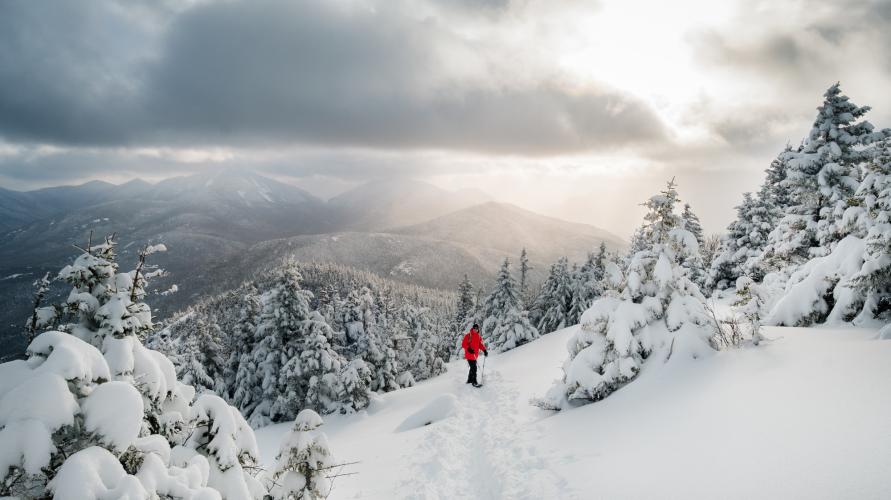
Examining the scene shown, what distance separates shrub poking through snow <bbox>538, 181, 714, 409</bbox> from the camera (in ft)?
31.1

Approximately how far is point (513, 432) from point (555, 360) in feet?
27.8

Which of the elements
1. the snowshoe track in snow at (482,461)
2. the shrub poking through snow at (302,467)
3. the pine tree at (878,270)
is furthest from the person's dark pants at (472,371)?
the pine tree at (878,270)

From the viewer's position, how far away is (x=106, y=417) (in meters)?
3.21

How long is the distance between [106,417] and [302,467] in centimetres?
329

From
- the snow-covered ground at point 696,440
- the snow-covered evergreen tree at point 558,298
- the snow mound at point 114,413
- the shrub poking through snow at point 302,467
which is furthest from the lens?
the snow-covered evergreen tree at point 558,298

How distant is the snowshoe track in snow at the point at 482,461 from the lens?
7.19m

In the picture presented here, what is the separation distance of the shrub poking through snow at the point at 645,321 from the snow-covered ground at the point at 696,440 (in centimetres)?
48

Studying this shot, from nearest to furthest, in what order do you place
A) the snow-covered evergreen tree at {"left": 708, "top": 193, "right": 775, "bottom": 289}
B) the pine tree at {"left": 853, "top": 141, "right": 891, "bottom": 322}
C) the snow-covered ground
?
the snow-covered ground
the pine tree at {"left": 853, "top": 141, "right": 891, "bottom": 322}
the snow-covered evergreen tree at {"left": 708, "top": 193, "right": 775, "bottom": 289}

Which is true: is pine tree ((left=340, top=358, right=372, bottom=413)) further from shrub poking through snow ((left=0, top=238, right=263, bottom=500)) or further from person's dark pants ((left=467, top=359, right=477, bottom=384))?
shrub poking through snow ((left=0, top=238, right=263, bottom=500))

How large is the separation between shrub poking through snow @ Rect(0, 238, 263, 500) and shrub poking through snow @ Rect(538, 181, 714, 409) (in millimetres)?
7902

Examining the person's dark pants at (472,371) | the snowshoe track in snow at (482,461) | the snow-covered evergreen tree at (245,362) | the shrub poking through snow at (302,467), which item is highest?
the shrub poking through snow at (302,467)

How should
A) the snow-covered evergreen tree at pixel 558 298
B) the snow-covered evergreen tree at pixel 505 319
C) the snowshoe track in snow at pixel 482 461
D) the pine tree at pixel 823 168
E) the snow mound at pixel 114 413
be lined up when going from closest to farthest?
1. the snow mound at pixel 114 413
2. the snowshoe track in snow at pixel 482 461
3. the pine tree at pixel 823 168
4. the snow-covered evergreen tree at pixel 505 319
5. the snow-covered evergreen tree at pixel 558 298

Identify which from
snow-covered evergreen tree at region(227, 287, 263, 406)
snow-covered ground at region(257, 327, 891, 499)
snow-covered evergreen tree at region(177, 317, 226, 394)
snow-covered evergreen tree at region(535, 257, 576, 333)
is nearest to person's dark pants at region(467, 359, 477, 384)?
snow-covered ground at region(257, 327, 891, 499)

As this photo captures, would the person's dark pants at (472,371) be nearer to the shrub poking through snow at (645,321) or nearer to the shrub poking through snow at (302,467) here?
the shrub poking through snow at (645,321)
